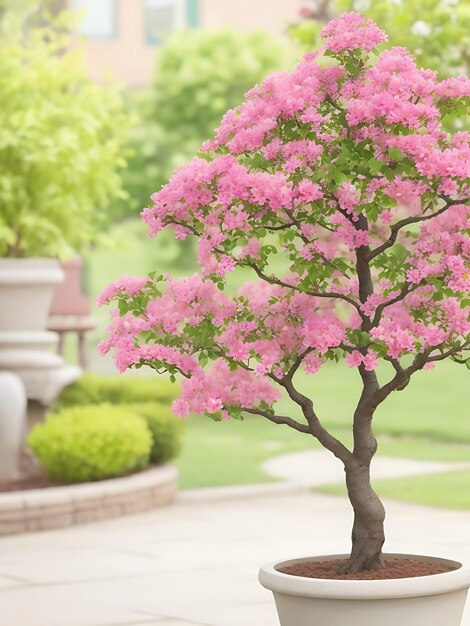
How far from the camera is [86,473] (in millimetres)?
11227

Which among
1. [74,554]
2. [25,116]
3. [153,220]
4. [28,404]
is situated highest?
[25,116]

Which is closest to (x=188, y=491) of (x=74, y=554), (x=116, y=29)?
(x=74, y=554)

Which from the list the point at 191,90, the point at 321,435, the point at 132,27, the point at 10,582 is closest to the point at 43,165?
the point at 10,582

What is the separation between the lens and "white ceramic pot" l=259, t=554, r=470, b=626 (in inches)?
220

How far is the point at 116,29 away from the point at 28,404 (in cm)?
2154

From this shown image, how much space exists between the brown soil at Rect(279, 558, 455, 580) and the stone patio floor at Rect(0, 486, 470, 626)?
1.07 meters

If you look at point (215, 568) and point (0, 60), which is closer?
point (215, 568)

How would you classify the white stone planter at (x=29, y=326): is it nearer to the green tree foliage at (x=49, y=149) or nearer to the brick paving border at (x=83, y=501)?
the green tree foliage at (x=49, y=149)

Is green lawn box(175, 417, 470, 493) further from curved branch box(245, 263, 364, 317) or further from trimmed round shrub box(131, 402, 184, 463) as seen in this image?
curved branch box(245, 263, 364, 317)

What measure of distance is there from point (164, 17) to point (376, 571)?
90.8 ft

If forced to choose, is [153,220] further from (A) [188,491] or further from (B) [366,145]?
(A) [188,491]

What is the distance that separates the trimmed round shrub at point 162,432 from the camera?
12.1 metres

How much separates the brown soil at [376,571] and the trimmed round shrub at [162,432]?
5748mm

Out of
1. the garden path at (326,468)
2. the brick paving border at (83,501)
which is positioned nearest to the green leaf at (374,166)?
the brick paving border at (83,501)
